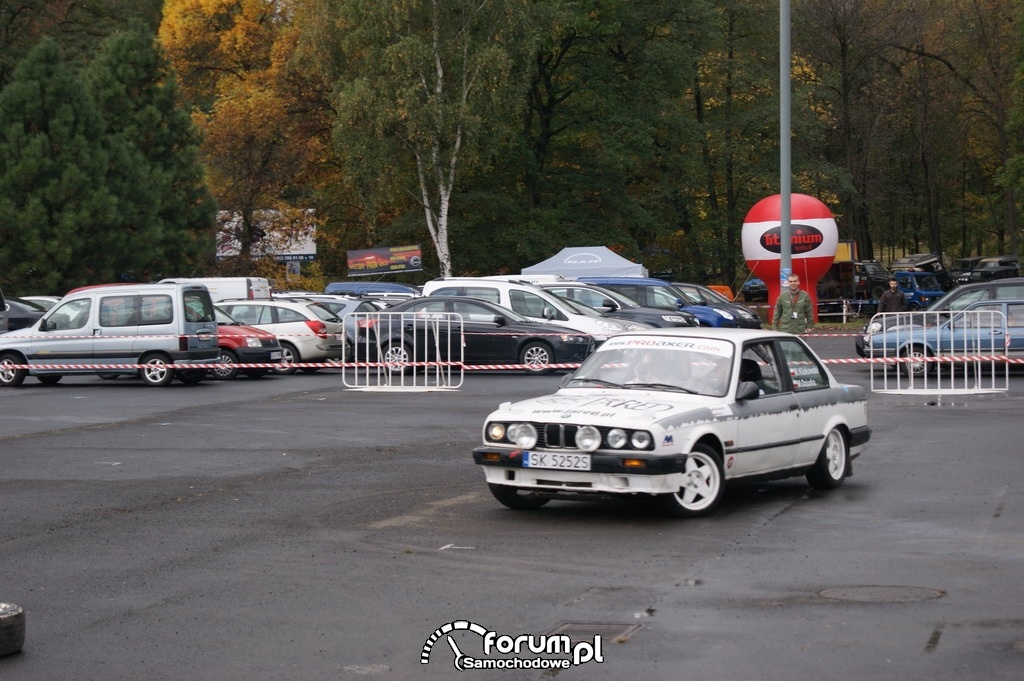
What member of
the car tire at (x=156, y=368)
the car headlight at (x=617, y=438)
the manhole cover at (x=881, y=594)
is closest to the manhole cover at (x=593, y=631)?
the manhole cover at (x=881, y=594)

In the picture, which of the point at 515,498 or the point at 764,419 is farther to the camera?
the point at 764,419

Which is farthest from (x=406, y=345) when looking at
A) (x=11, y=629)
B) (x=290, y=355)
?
(x=11, y=629)

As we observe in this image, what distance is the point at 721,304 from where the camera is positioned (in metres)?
36.7

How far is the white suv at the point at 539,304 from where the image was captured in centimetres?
2667

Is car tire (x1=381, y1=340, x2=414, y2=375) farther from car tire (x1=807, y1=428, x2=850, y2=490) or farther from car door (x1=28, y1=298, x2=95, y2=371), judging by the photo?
car tire (x1=807, y1=428, x2=850, y2=490)

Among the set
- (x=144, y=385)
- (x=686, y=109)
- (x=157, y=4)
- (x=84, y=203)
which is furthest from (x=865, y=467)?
(x=157, y=4)

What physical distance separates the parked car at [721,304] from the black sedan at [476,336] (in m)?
9.93

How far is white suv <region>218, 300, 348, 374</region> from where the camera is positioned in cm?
2878

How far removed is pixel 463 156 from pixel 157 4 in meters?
27.7

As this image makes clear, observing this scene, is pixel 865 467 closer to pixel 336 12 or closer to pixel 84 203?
pixel 84 203

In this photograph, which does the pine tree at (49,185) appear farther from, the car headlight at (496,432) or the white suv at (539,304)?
the car headlight at (496,432)

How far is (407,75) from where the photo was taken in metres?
49.0

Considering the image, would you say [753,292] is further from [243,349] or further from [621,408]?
[621,408]

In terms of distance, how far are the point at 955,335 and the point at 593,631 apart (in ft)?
58.6
